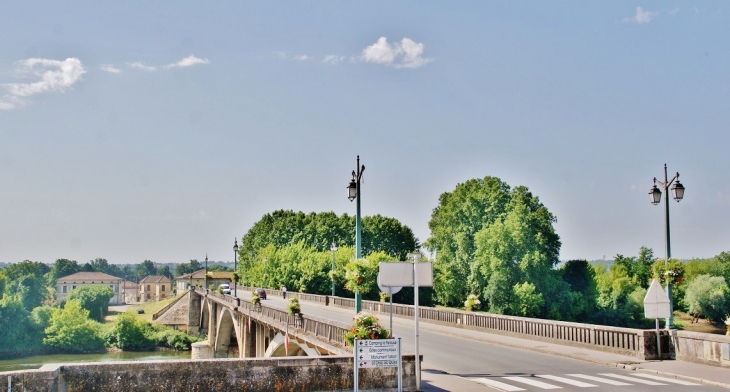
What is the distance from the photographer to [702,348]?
1853 centimetres

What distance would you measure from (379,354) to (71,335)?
115 m

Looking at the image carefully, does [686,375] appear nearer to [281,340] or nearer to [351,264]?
[351,264]

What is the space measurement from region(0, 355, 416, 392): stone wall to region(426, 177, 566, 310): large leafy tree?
1895 inches

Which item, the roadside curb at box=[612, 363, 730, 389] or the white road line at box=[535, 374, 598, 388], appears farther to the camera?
the roadside curb at box=[612, 363, 730, 389]

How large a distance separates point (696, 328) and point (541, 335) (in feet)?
196

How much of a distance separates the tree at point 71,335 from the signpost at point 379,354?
375 feet

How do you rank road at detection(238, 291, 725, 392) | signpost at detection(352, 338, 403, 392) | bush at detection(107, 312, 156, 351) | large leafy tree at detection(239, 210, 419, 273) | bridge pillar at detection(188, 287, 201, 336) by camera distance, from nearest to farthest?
1. signpost at detection(352, 338, 403, 392)
2. road at detection(238, 291, 725, 392)
3. large leafy tree at detection(239, 210, 419, 273)
4. bush at detection(107, 312, 156, 351)
5. bridge pillar at detection(188, 287, 201, 336)

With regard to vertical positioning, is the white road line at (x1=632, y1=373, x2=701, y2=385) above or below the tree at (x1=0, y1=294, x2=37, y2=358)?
above

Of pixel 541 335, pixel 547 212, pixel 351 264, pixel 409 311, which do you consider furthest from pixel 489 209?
pixel 351 264

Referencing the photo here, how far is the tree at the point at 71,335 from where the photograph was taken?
115000 mm

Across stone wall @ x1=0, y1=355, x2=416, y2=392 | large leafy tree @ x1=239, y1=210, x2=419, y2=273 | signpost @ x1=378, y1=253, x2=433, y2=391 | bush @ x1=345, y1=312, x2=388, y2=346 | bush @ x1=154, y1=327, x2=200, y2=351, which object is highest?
large leafy tree @ x1=239, y1=210, x2=419, y2=273

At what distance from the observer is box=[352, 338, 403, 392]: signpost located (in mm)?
12836

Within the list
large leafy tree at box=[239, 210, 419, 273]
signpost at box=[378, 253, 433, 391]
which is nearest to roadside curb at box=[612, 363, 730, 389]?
signpost at box=[378, 253, 433, 391]

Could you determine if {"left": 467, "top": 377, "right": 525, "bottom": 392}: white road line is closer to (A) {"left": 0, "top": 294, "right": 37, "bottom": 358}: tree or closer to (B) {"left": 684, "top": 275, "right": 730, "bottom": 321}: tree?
(B) {"left": 684, "top": 275, "right": 730, "bottom": 321}: tree
